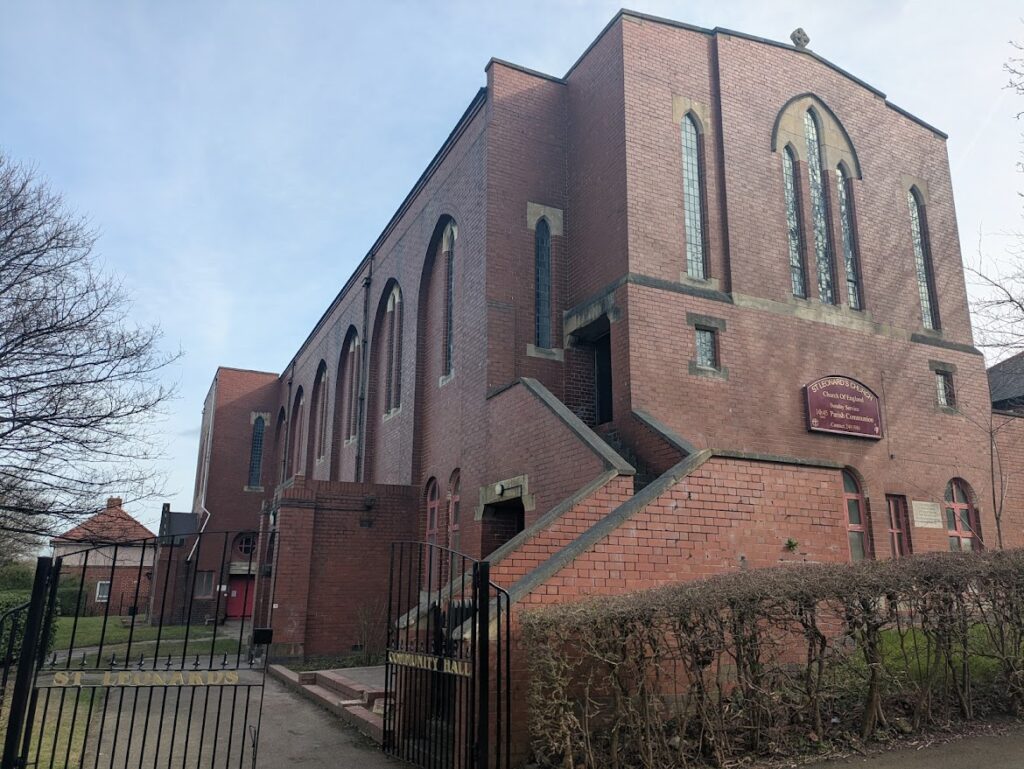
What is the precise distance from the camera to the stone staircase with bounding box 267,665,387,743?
378 inches

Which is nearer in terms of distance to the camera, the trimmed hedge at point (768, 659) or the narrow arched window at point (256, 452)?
the trimmed hedge at point (768, 659)

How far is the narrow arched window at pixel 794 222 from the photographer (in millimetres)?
15992

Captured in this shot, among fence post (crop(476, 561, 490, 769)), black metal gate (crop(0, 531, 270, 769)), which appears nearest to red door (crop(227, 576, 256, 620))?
black metal gate (crop(0, 531, 270, 769))

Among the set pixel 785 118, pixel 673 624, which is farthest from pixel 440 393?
pixel 673 624

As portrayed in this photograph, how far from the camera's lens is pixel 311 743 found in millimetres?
9078

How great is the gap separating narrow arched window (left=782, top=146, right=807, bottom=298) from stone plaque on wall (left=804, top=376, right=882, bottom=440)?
78.8 inches

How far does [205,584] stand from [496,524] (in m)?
26.3

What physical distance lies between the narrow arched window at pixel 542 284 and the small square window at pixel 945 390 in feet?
27.9

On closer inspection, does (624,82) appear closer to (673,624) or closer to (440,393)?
(440,393)

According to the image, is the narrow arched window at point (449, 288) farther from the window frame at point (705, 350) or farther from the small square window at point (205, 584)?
the small square window at point (205, 584)

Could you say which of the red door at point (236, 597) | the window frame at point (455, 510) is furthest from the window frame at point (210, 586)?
the window frame at point (455, 510)

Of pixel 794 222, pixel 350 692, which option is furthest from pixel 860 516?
pixel 350 692

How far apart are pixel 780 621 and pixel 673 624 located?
2.90ft

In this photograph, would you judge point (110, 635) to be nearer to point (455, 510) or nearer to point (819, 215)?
point (455, 510)
